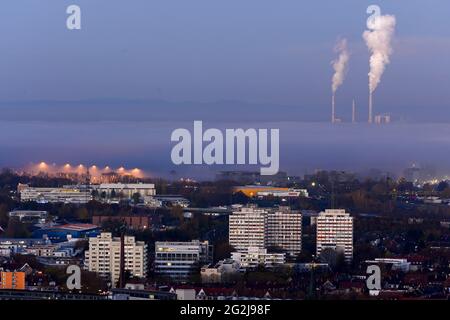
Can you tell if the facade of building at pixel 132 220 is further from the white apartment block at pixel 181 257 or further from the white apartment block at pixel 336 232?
the white apartment block at pixel 336 232

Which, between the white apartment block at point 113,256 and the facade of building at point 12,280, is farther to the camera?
the white apartment block at point 113,256

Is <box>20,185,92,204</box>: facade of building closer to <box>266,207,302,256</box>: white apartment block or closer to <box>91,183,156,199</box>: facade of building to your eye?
<box>91,183,156,199</box>: facade of building

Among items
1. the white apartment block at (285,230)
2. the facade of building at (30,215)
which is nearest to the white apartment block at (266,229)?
the white apartment block at (285,230)

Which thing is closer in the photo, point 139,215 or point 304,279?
point 304,279

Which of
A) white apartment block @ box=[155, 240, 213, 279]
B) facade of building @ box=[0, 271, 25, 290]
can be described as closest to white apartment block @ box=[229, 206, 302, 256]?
white apartment block @ box=[155, 240, 213, 279]
